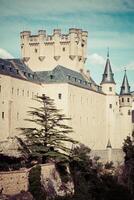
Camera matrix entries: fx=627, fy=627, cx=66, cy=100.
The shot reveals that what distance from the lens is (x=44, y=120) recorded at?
4288 centimetres

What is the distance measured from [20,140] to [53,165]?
7318mm

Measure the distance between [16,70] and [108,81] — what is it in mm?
15421

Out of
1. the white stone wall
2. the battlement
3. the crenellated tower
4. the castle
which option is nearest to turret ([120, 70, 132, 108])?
the castle

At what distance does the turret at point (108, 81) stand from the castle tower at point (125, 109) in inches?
106

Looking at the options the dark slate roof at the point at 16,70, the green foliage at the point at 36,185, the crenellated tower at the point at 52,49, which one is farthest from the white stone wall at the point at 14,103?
the green foliage at the point at 36,185

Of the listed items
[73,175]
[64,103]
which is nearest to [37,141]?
[73,175]

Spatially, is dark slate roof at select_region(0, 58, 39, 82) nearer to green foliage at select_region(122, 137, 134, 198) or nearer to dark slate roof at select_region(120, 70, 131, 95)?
green foliage at select_region(122, 137, 134, 198)

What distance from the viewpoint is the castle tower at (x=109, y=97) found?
65688 millimetres

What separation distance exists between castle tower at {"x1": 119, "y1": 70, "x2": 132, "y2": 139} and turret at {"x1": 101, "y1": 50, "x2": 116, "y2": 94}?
2693 mm

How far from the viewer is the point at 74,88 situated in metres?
58.0

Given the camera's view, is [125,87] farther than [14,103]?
Yes

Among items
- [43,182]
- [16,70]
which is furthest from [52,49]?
[43,182]

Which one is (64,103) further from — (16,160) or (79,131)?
(16,160)

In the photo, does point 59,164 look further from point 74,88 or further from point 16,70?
point 74,88
